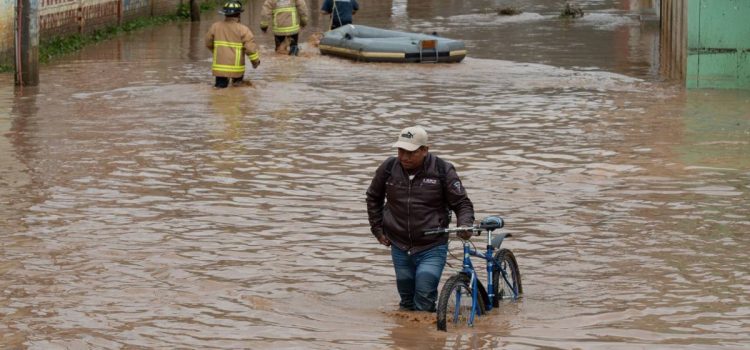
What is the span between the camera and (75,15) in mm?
31875

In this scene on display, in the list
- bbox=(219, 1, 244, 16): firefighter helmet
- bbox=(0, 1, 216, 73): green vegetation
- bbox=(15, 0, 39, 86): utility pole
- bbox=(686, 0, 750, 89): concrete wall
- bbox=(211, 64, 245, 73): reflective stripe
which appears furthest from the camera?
bbox=(0, 1, 216, 73): green vegetation

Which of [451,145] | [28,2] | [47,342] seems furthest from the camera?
[28,2]

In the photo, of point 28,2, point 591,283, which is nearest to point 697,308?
point 591,283

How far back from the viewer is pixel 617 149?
1778 cm

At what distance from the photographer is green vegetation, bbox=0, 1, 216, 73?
28.7 m

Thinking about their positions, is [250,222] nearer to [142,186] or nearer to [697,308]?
[142,186]

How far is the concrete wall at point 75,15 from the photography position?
26.1m

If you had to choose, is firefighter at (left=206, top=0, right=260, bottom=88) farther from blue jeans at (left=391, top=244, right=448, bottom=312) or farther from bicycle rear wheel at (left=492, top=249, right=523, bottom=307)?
blue jeans at (left=391, top=244, right=448, bottom=312)

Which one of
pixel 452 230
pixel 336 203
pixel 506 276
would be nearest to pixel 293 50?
pixel 336 203

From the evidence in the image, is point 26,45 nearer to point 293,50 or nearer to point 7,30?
point 7,30

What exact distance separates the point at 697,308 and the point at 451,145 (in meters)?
7.81

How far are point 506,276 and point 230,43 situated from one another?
42.5 ft

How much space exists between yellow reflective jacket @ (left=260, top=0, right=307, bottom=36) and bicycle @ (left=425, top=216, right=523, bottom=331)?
59.1 feet

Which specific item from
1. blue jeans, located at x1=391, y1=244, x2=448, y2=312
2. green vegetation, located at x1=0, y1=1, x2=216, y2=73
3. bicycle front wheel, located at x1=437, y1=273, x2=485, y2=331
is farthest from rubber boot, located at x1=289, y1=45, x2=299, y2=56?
bicycle front wheel, located at x1=437, y1=273, x2=485, y2=331
